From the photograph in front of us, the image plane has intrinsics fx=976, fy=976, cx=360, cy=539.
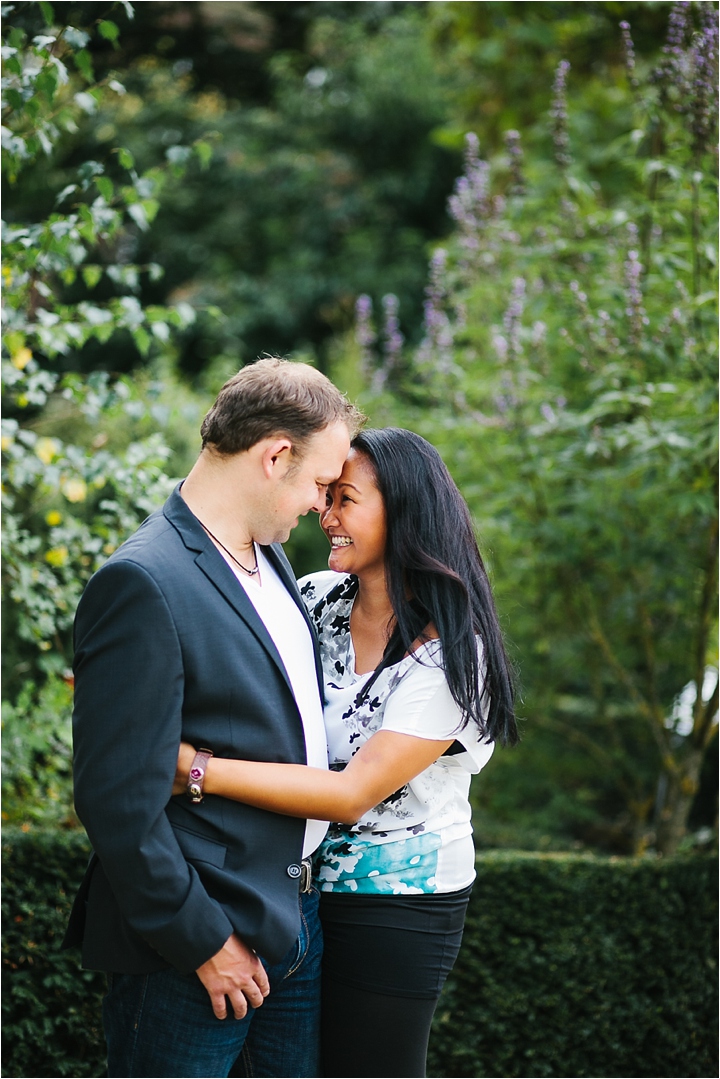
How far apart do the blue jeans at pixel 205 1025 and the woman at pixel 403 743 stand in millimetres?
62

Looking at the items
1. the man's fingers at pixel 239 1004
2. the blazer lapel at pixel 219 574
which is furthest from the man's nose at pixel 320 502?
the man's fingers at pixel 239 1004

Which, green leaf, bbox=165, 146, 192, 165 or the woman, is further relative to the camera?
green leaf, bbox=165, 146, 192, 165

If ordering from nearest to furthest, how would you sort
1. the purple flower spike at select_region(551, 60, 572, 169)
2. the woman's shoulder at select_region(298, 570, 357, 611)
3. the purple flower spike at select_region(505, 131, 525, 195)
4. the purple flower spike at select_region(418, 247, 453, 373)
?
the woman's shoulder at select_region(298, 570, 357, 611) → the purple flower spike at select_region(551, 60, 572, 169) → the purple flower spike at select_region(505, 131, 525, 195) → the purple flower spike at select_region(418, 247, 453, 373)

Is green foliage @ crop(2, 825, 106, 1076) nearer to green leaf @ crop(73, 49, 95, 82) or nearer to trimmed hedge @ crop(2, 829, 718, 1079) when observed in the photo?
trimmed hedge @ crop(2, 829, 718, 1079)

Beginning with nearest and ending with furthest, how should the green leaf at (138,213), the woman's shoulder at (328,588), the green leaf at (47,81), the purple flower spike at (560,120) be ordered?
the woman's shoulder at (328,588)
the green leaf at (47,81)
the green leaf at (138,213)
the purple flower spike at (560,120)

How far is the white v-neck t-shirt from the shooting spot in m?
2.01

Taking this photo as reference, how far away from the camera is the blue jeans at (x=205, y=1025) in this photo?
184 centimetres

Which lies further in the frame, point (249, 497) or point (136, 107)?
point (136, 107)

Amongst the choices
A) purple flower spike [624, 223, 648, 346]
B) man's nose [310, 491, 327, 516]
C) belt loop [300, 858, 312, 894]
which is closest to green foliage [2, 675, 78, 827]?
belt loop [300, 858, 312, 894]

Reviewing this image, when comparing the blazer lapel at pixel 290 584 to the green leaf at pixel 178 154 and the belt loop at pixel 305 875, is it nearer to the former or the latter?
the belt loop at pixel 305 875

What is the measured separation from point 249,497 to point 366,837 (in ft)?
2.60

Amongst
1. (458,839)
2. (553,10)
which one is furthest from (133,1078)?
(553,10)

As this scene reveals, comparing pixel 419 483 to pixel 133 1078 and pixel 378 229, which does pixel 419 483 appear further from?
pixel 378 229

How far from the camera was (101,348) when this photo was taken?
40.0 ft
